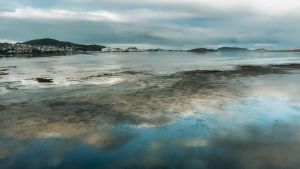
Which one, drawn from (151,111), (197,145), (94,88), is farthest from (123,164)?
(94,88)

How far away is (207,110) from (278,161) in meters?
10.2

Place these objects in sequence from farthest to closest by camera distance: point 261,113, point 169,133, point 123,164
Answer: point 261,113 → point 169,133 → point 123,164

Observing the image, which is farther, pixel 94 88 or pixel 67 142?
pixel 94 88

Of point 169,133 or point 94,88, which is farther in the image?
point 94,88

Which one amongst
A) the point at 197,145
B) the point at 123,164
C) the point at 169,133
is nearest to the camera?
the point at 123,164

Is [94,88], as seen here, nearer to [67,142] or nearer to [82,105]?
[82,105]

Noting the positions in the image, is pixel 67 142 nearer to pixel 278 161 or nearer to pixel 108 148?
pixel 108 148

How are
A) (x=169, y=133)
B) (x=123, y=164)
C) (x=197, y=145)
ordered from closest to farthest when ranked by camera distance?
(x=123, y=164) → (x=197, y=145) → (x=169, y=133)

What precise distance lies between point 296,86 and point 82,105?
20249 millimetres

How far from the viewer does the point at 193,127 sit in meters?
19.8

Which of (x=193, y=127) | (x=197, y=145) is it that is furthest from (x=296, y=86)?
(x=197, y=145)

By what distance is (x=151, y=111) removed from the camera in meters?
24.4

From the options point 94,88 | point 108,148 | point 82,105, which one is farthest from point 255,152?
point 94,88

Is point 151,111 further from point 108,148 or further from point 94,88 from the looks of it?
point 94,88
